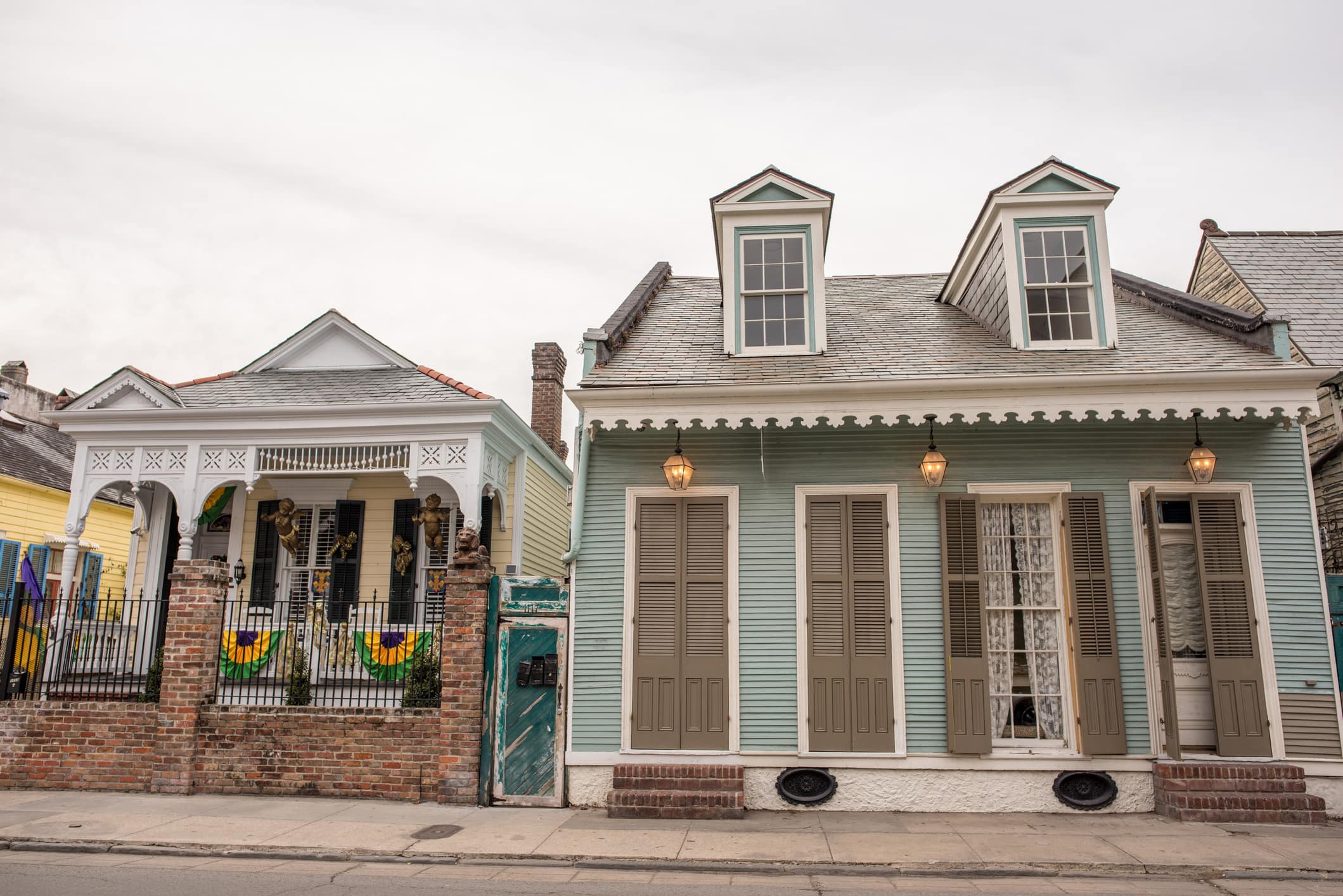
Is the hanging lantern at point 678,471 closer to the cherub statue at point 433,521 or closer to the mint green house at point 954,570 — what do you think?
the mint green house at point 954,570

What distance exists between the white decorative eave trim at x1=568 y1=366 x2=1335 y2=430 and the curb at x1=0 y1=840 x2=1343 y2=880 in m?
4.14

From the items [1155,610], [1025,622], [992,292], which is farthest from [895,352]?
[1155,610]

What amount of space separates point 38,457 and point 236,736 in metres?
14.2

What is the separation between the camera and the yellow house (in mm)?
17578

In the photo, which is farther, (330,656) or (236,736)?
(330,656)

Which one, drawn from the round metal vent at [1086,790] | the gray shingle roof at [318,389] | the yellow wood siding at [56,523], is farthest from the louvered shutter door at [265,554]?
the round metal vent at [1086,790]

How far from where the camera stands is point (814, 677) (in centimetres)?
902

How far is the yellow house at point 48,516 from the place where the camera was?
17578 mm

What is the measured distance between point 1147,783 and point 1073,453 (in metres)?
3.44

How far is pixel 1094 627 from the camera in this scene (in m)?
8.95

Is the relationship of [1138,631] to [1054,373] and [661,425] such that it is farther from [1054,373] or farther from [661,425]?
[661,425]

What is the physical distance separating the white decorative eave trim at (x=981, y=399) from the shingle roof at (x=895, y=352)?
214 millimetres

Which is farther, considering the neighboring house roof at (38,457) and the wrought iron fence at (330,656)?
the neighboring house roof at (38,457)

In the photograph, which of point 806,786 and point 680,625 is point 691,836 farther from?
point 680,625
